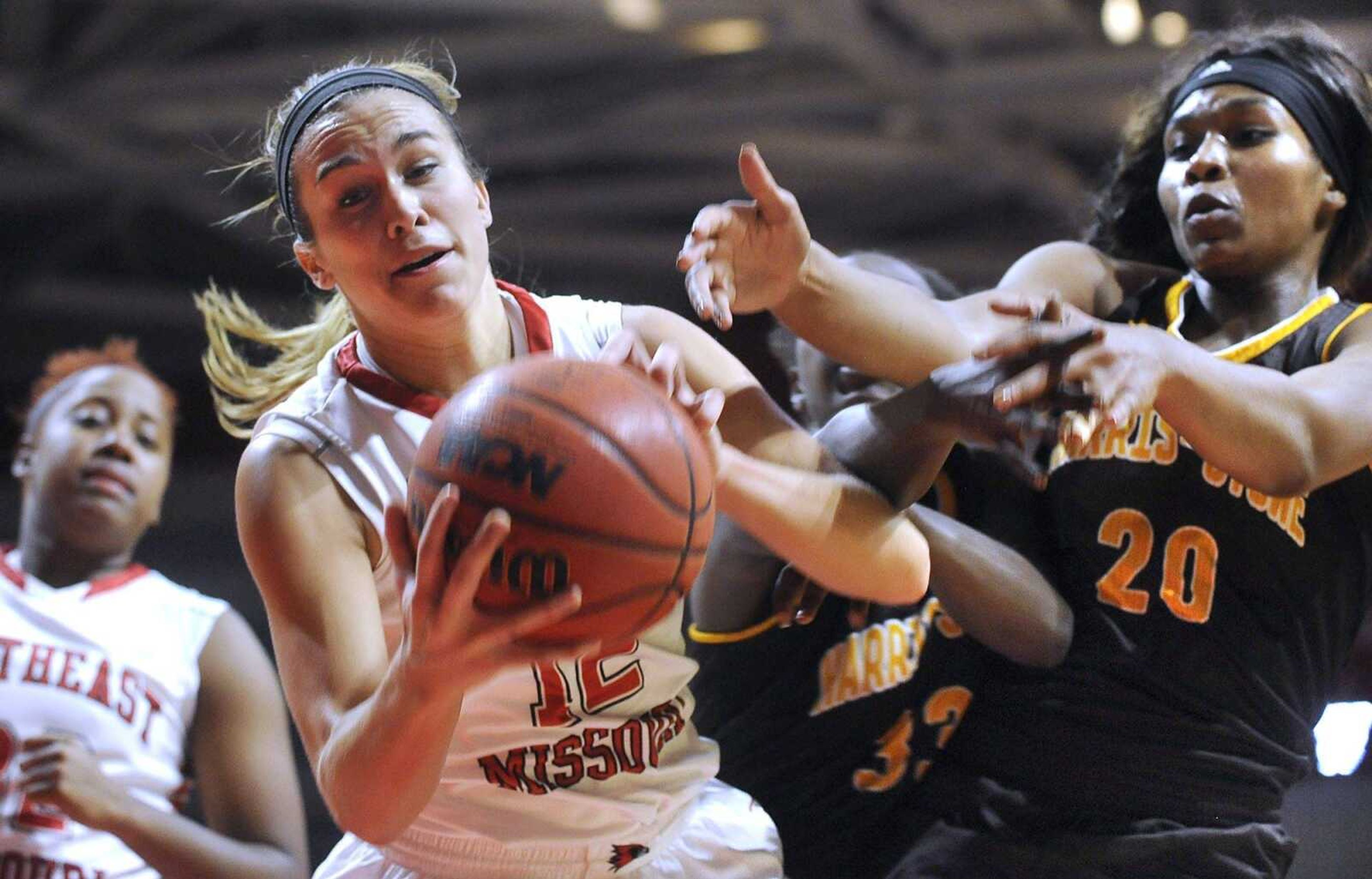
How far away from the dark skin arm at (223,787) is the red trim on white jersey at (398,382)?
156cm

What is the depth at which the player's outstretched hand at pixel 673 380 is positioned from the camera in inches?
71.5

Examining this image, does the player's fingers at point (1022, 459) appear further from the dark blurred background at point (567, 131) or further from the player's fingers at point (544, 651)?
the dark blurred background at point (567, 131)

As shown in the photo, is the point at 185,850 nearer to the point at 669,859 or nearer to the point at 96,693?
the point at 96,693

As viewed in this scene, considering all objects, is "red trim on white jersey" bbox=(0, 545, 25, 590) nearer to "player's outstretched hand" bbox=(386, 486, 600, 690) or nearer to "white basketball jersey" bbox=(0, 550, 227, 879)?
"white basketball jersey" bbox=(0, 550, 227, 879)

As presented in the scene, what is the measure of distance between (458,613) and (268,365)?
129 cm

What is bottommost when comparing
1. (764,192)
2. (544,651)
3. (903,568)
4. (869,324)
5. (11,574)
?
(544,651)

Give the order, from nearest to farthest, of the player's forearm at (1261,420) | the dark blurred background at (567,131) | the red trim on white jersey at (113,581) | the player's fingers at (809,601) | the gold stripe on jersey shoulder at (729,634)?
the player's forearm at (1261,420) → the player's fingers at (809,601) → the gold stripe on jersey shoulder at (729,634) → the red trim on white jersey at (113,581) → the dark blurred background at (567,131)

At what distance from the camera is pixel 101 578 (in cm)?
380

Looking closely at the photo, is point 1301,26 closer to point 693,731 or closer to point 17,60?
point 693,731

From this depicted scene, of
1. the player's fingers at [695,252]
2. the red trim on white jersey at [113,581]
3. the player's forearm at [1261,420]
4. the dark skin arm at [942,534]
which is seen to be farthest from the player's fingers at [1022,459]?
the red trim on white jersey at [113,581]

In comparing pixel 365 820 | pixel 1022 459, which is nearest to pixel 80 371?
pixel 365 820

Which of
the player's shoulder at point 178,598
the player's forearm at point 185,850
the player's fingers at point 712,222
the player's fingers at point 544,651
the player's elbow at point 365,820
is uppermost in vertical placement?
the player's shoulder at point 178,598

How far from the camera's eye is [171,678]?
3623mm

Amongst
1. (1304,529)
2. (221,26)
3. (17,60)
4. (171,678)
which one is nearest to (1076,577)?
(1304,529)
